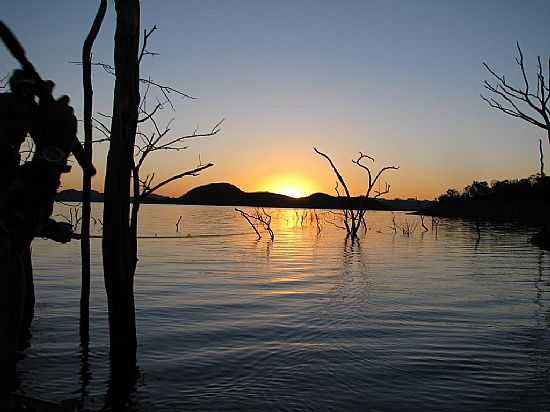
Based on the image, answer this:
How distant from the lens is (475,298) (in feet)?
53.4

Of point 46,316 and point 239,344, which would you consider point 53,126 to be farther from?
point 46,316

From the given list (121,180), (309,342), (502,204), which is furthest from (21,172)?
(502,204)

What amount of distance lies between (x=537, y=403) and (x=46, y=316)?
1040cm

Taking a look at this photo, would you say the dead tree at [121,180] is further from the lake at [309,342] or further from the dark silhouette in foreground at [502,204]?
the dark silhouette in foreground at [502,204]

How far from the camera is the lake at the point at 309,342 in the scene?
294 inches

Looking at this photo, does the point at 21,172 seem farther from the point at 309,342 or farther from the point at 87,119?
the point at 309,342

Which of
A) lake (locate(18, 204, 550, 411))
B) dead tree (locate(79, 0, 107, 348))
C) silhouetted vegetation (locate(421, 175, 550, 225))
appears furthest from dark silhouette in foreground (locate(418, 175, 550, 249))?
dead tree (locate(79, 0, 107, 348))

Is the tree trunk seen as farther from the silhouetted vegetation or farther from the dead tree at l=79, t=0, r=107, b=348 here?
the silhouetted vegetation

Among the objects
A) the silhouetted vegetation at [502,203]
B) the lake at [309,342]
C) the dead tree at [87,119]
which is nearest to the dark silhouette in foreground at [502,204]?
the silhouetted vegetation at [502,203]

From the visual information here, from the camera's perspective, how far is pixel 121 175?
7.13 metres

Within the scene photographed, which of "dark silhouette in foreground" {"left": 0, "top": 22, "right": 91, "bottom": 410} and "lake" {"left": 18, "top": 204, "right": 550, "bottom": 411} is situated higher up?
"dark silhouette in foreground" {"left": 0, "top": 22, "right": 91, "bottom": 410}

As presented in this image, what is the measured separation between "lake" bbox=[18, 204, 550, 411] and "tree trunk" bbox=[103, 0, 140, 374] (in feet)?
4.30

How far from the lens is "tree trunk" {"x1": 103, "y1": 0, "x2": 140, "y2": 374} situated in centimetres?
712

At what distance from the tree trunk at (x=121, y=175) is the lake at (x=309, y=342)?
1.31 meters
